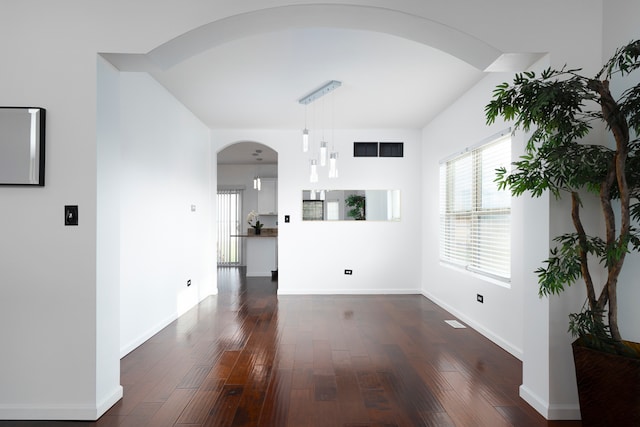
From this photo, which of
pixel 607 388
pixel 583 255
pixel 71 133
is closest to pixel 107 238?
pixel 71 133

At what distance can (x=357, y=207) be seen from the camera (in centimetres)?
628

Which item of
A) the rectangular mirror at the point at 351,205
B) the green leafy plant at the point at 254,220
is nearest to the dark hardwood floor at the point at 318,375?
the rectangular mirror at the point at 351,205

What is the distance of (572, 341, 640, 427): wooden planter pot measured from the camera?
1763mm

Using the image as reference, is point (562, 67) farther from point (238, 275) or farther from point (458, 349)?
point (238, 275)

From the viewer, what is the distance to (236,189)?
9.77 metres

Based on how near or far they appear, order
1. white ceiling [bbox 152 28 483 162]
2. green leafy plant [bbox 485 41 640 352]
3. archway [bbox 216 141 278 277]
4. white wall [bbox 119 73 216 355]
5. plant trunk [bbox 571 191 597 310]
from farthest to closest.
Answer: archway [bbox 216 141 278 277] < white wall [bbox 119 73 216 355] < white ceiling [bbox 152 28 483 162] < plant trunk [bbox 571 191 597 310] < green leafy plant [bbox 485 41 640 352]

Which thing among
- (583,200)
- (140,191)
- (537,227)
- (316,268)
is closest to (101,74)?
(140,191)

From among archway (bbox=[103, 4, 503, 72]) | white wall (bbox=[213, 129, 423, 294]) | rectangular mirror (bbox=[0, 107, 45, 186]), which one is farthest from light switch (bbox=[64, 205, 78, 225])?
white wall (bbox=[213, 129, 423, 294])

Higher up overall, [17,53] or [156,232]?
[17,53]

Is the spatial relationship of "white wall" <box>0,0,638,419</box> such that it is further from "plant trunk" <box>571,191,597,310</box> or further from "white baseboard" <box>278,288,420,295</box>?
"white baseboard" <box>278,288,420,295</box>

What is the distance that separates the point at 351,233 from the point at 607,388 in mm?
4531

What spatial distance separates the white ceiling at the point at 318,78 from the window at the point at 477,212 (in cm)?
81

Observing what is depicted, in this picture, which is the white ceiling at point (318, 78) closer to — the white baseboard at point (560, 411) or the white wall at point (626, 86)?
the white wall at point (626, 86)

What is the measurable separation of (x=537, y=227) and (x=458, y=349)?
1.64 metres
